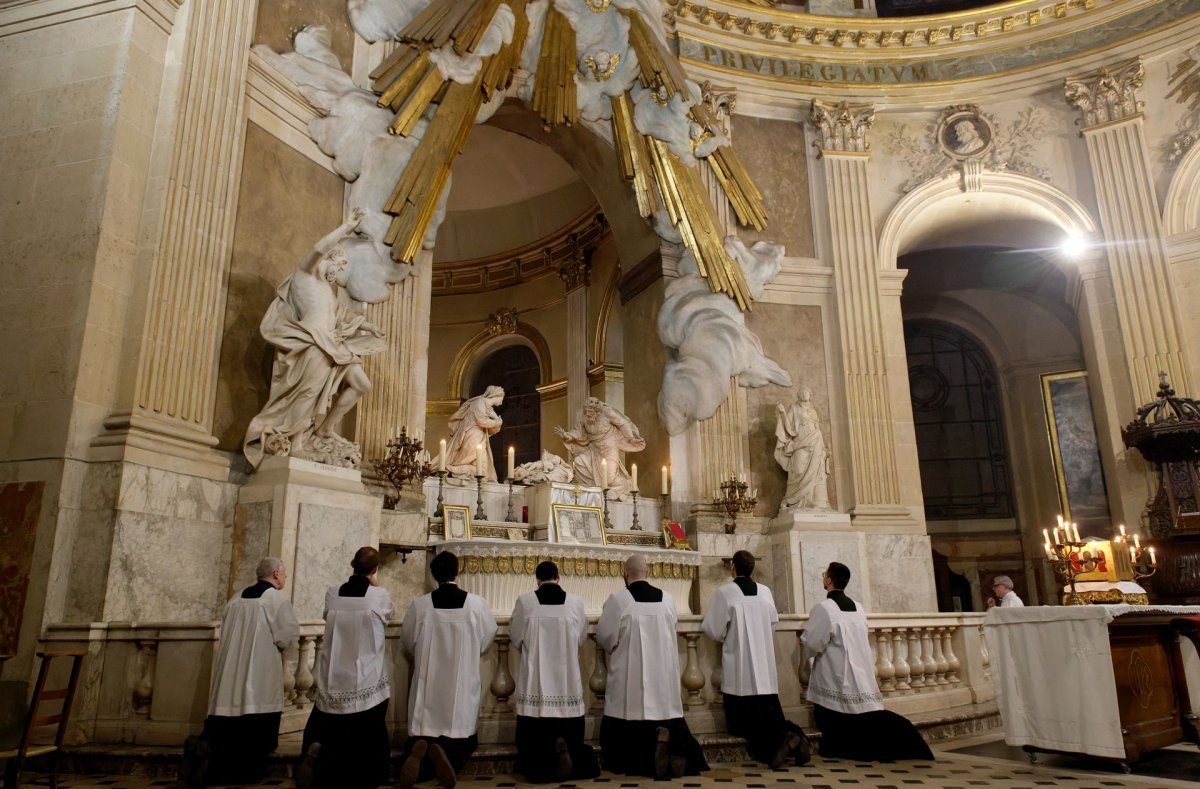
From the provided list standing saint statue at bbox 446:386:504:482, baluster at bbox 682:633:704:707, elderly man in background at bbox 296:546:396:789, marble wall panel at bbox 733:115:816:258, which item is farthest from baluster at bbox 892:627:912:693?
marble wall panel at bbox 733:115:816:258

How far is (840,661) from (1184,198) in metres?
8.65

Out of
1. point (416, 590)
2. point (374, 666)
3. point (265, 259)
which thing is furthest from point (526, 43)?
point (374, 666)

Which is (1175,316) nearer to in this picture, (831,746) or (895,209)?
(895,209)

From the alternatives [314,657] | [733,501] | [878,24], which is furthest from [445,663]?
[878,24]

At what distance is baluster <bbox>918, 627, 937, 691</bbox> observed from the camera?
6.64 metres

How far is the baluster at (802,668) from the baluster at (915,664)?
3.31 ft

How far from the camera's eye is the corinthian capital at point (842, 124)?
12172 millimetres

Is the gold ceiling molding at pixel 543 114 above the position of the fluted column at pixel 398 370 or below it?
above

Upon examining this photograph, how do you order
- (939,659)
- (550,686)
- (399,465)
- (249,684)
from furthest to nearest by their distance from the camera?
1. (399,465)
2. (939,659)
3. (550,686)
4. (249,684)

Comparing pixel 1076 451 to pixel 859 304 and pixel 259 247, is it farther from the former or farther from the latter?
pixel 259 247

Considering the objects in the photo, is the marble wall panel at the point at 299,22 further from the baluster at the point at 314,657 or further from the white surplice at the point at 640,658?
the white surplice at the point at 640,658

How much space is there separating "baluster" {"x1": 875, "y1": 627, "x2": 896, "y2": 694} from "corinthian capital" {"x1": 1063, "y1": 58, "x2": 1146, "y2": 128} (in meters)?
8.44

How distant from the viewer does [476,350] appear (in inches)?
639

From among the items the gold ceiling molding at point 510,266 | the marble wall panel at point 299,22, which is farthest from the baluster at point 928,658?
the gold ceiling molding at point 510,266
